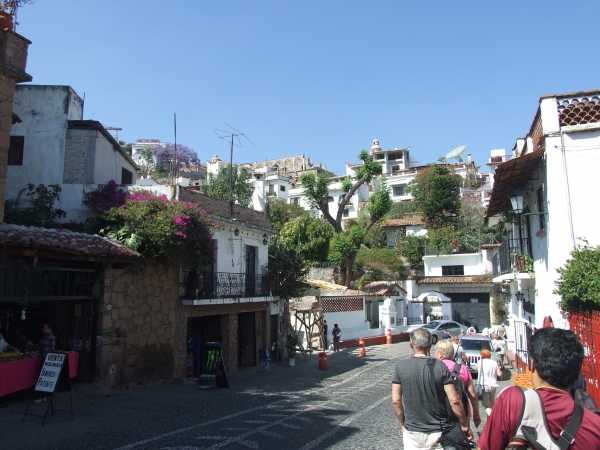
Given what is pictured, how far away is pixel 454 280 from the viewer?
38344 millimetres

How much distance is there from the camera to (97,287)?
40.7 ft

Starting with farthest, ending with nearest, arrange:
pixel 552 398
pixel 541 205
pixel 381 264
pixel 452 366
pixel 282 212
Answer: pixel 282 212 → pixel 381 264 → pixel 541 205 → pixel 452 366 → pixel 552 398

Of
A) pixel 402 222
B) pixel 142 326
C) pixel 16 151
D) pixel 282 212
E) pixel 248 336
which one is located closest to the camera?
pixel 142 326

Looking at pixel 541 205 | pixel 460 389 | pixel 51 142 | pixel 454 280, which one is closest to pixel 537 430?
pixel 460 389

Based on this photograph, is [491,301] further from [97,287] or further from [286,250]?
[97,287]

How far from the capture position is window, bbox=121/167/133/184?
1888cm

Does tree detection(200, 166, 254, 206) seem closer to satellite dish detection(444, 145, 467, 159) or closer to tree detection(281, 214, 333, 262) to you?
tree detection(281, 214, 333, 262)

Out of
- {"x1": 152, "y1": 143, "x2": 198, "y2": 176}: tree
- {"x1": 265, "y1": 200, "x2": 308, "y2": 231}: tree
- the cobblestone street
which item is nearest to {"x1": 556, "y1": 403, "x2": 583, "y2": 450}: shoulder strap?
the cobblestone street

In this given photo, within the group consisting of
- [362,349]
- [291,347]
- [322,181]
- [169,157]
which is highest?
[169,157]

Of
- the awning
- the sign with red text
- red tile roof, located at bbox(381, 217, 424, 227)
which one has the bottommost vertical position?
the sign with red text

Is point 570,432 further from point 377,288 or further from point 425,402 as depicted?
point 377,288

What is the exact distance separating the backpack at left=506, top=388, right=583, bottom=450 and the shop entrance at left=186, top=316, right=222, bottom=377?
1536cm

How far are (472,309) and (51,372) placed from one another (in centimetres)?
3441

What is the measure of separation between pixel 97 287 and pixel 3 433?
4.50 metres
